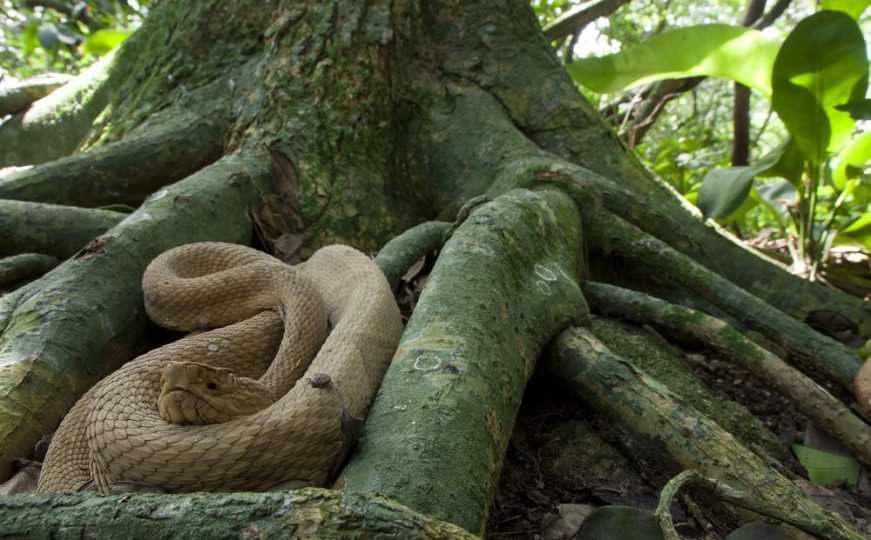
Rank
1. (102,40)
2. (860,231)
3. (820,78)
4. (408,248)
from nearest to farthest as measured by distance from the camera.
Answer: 1. (408,248)
2. (820,78)
3. (860,231)
4. (102,40)

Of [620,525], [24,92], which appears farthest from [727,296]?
[24,92]

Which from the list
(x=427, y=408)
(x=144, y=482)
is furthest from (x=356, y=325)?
(x=144, y=482)

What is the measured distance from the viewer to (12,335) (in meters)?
2.08

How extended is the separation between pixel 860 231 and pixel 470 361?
9.59ft

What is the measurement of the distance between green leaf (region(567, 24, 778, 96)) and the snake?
6.92ft

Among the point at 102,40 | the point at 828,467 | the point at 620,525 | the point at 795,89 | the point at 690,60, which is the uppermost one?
the point at 102,40

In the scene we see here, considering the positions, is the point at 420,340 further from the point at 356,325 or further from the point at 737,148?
the point at 737,148


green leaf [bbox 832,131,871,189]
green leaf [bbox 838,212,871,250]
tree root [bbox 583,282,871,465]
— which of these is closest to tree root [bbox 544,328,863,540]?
tree root [bbox 583,282,871,465]

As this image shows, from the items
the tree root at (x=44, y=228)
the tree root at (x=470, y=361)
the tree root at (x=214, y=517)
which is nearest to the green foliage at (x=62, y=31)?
the tree root at (x=44, y=228)

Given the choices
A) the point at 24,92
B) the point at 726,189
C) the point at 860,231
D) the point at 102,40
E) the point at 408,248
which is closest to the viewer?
the point at 408,248

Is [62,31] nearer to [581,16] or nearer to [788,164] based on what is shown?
[581,16]

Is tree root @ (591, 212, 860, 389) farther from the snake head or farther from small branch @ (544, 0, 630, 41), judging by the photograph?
small branch @ (544, 0, 630, 41)

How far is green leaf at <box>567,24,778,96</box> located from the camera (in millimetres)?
3600

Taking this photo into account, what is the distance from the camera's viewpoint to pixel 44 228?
2.93 meters
